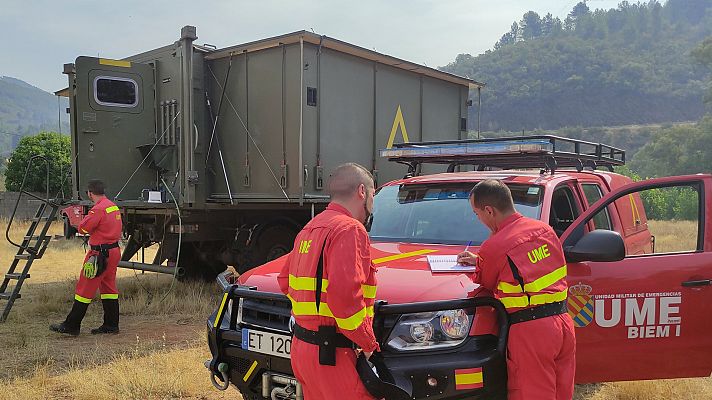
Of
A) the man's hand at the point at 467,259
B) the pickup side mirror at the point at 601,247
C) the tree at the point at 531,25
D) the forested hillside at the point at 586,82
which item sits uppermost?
the tree at the point at 531,25

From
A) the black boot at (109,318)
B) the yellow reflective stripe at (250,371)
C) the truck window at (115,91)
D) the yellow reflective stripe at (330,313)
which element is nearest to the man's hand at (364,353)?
the yellow reflective stripe at (330,313)

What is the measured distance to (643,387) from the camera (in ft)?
14.9

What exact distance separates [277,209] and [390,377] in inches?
216

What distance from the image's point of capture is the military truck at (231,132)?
7512 mm

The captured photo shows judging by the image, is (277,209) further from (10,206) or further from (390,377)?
(10,206)

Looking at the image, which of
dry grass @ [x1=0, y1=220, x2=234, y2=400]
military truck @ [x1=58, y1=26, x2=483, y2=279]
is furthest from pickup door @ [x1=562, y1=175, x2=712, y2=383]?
military truck @ [x1=58, y1=26, x2=483, y2=279]

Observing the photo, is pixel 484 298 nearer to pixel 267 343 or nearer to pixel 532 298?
pixel 532 298

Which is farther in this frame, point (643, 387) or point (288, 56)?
point (288, 56)

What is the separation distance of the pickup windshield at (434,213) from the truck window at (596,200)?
2.02 ft

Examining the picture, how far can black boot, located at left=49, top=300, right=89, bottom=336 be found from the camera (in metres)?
6.61

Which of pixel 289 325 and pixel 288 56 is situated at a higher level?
A: pixel 288 56

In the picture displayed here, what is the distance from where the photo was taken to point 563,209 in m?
4.52

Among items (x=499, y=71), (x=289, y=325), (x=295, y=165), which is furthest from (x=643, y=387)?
(x=499, y=71)

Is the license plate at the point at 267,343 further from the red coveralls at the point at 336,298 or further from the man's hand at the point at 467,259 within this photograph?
the man's hand at the point at 467,259
